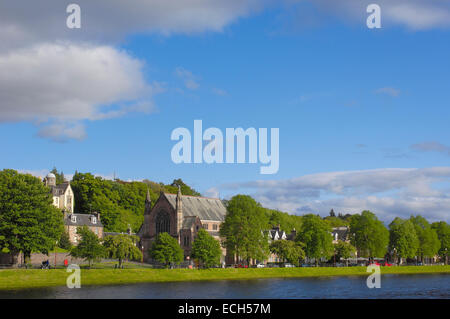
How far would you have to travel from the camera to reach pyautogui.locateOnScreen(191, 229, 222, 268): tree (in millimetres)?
116562

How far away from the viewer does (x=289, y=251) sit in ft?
435

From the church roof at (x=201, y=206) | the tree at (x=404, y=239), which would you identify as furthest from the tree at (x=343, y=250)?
the church roof at (x=201, y=206)

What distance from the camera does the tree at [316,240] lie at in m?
138

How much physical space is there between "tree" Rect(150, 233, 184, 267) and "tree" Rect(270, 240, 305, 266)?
3013 centimetres

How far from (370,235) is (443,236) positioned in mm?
40194

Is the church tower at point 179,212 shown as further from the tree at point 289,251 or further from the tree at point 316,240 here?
the tree at point 316,240

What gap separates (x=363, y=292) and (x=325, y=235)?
2302 inches

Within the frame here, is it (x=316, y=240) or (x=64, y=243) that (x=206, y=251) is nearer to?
(x=316, y=240)

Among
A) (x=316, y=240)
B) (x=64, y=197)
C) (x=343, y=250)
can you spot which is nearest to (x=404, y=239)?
(x=343, y=250)

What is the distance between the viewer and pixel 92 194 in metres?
172

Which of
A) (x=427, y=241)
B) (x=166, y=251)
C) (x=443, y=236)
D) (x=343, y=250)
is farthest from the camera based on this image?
(x=443, y=236)

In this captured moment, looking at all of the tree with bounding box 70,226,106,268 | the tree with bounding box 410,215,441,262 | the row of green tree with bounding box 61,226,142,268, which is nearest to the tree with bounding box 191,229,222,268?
the row of green tree with bounding box 61,226,142,268

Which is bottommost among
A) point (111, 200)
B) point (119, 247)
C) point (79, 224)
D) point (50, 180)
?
point (119, 247)
